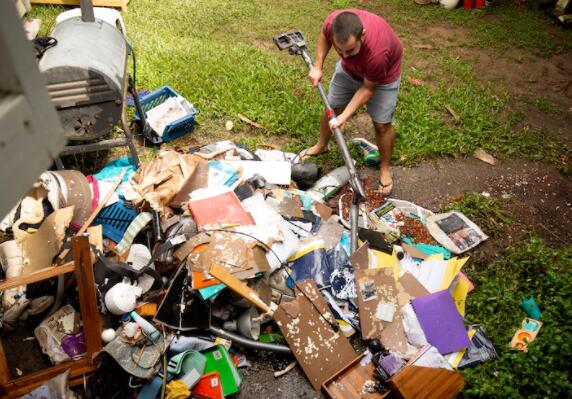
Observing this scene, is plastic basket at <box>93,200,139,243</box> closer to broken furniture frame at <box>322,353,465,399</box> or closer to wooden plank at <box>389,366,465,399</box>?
broken furniture frame at <box>322,353,465,399</box>

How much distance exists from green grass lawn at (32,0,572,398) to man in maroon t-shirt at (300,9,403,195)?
618 mm

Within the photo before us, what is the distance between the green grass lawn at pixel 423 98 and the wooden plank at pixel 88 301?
2174 mm

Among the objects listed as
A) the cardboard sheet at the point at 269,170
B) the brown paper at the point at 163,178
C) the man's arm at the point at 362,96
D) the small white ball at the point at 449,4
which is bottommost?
the cardboard sheet at the point at 269,170

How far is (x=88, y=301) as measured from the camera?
2.90 meters

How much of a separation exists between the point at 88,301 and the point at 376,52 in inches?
124

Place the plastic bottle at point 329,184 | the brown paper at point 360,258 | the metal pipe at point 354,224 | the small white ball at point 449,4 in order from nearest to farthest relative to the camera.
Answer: the brown paper at point 360,258
the metal pipe at point 354,224
the plastic bottle at point 329,184
the small white ball at point 449,4

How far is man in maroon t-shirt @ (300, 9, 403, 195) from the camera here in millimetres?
3510

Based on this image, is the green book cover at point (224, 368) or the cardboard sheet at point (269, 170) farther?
the cardboard sheet at point (269, 170)

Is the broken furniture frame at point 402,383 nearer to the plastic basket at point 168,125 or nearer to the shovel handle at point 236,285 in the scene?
the shovel handle at point 236,285

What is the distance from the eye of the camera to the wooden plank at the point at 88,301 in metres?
2.86

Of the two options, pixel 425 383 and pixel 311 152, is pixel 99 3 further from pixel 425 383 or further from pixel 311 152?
pixel 425 383

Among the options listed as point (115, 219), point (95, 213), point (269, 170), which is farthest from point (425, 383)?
point (95, 213)

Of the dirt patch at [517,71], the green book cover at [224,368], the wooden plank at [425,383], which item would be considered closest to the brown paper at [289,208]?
the green book cover at [224,368]

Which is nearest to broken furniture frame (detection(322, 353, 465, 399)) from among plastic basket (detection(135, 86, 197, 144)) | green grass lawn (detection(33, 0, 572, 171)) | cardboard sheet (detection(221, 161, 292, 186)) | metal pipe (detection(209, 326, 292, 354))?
metal pipe (detection(209, 326, 292, 354))
